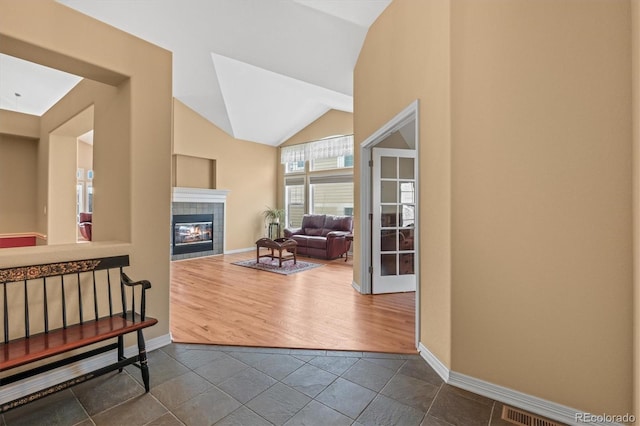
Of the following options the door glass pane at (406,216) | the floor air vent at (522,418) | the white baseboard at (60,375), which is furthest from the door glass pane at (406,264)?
the white baseboard at (60,375)

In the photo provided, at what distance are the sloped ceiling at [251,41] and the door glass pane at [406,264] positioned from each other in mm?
2672

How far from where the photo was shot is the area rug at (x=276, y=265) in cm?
515

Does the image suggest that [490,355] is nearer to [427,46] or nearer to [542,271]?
[542,271]

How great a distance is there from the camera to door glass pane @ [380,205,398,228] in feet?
12.2

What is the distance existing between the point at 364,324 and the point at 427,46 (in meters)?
2.40

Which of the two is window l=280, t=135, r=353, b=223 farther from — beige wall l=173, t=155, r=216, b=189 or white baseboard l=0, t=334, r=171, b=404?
white baseboard l=0, t=334, r=171, b=404

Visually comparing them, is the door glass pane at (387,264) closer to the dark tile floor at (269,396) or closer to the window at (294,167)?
the dark tile floor at (269,396)

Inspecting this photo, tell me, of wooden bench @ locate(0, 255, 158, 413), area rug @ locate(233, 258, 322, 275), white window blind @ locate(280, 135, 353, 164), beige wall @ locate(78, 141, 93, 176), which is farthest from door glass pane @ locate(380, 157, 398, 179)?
beige wall @ locate(78, 141, 93, 176)

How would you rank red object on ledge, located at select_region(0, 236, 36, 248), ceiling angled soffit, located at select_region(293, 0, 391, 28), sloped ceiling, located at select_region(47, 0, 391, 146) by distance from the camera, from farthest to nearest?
red object on ledge, located at select_region(0, 236, 36, 248) < sloped ceiling, located at select_region(47, 0, 391, 146) < ceiling angled soffit, located at select_region(293, 0, 391, 28)

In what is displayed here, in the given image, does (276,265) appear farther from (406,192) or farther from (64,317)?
(64,317)

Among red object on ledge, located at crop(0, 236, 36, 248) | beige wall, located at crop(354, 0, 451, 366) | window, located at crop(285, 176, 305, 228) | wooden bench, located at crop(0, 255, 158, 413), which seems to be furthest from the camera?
window, located at crop(285, 176, 305, 228)

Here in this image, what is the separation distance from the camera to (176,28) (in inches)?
160

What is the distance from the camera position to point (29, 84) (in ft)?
15.1

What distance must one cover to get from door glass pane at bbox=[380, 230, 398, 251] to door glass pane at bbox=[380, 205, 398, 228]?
10 centimetres
